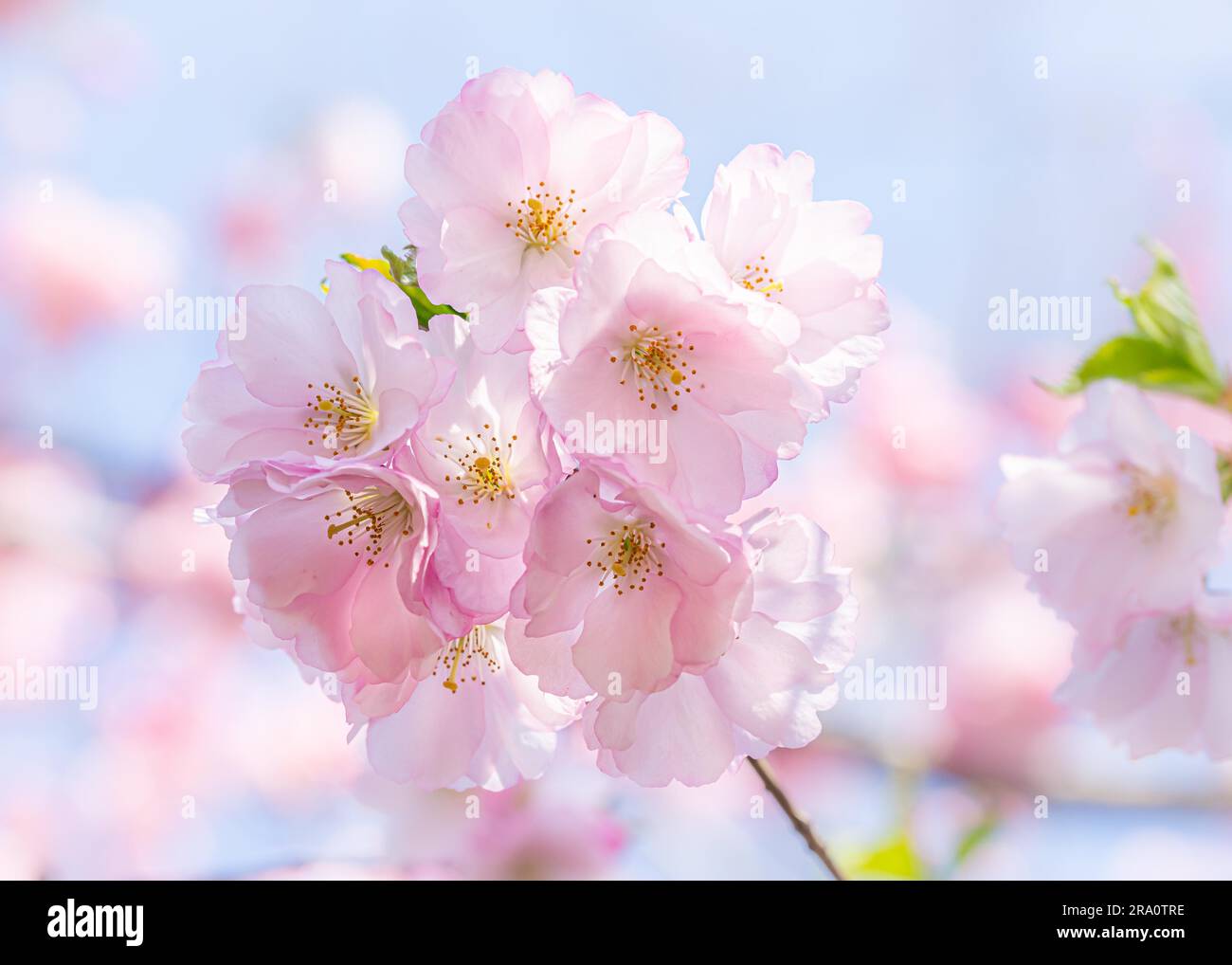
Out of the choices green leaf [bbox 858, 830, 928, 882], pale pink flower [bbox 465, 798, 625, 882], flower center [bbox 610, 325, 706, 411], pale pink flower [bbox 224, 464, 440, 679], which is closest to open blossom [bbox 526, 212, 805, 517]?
flower center [bbox 610, 325, 706, 411]

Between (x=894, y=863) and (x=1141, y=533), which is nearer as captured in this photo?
(x=1141, y=533)

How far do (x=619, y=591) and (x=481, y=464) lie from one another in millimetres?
117

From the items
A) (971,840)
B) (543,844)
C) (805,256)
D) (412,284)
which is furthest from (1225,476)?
(543,844)

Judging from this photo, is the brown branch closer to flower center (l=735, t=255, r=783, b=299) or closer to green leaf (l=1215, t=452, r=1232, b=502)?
flower center (l=735, t=255, r=783, b=299)

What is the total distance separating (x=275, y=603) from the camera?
58 centimetres

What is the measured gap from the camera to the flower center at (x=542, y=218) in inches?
25.5

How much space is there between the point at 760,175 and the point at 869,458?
215 cm

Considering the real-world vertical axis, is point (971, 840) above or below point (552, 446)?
below

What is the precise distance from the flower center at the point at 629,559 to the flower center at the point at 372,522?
0.12 m

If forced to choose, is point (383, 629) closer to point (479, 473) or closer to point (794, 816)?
point (479, 473)

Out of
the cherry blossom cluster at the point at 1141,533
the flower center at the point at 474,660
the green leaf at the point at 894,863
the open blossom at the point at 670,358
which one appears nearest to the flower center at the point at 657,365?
the open blossom at the point at 670,358

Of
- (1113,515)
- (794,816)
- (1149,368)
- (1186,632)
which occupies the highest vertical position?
(1149,368)

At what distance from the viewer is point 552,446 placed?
1.83ft

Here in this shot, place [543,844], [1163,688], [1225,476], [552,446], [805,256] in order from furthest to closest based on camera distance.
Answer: [543,844]
[1163,688]
[1225,476]
[805,256]
[552,446]
